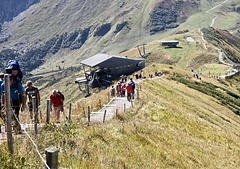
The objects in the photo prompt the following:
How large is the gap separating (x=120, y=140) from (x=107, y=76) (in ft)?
133

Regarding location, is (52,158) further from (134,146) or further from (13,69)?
(134,146)

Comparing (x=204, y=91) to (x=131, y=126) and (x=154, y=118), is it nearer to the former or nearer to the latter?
(x=154, y=118)

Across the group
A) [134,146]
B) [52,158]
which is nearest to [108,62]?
[134,146]

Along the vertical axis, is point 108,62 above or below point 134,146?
above

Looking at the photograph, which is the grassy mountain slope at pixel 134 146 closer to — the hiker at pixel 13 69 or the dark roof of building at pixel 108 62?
the hiker at pixel 13 69

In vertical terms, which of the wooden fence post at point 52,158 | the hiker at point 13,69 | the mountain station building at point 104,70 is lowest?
the mountain station building at point 104,70

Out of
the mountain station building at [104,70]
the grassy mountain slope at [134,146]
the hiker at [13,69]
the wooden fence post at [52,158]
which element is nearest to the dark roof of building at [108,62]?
the mountain station building at [104,70]

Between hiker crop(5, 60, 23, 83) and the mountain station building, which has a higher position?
hiker crop(5, 60, 23, 83)

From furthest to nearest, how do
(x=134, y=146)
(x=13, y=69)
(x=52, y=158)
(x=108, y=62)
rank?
(x=108, y=62)
(x=134, y=146)
(x=13, y=69)
(x=52, y=158)

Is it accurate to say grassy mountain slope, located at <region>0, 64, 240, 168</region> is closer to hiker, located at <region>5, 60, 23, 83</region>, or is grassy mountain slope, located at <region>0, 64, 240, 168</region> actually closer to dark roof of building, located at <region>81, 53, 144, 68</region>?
hiker, located at <region>5, 60, 23, 83</region>

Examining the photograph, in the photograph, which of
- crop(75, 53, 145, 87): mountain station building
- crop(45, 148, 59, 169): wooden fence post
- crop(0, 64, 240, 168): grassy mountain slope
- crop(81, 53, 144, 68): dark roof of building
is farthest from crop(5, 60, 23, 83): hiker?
crop(81, 53, 144, 68): dark roof of building

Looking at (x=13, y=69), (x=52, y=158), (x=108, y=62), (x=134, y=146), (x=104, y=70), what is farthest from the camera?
(x=108, y=62)

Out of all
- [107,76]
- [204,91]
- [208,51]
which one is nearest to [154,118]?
[204,91]

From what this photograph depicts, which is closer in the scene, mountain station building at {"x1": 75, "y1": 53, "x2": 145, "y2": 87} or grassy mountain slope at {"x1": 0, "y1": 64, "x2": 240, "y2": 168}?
grassy mountain slope at {"x1": 0, "y1": 64, "x2": 240, "y2": 168}
